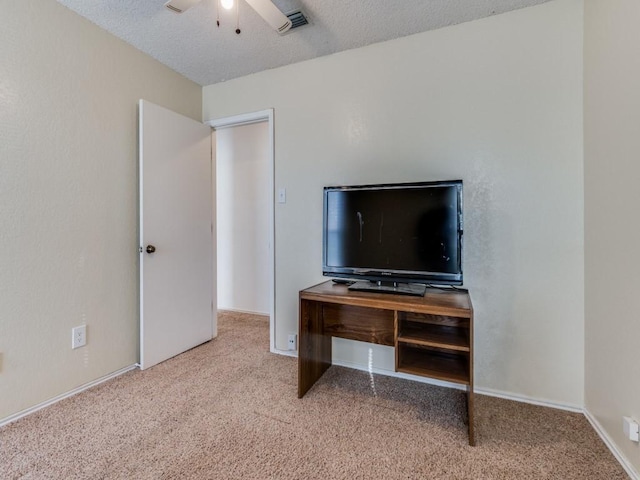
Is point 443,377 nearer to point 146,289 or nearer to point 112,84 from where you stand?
point 146,289

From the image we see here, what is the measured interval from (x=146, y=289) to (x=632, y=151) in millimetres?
2942

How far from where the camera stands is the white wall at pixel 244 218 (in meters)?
3.62

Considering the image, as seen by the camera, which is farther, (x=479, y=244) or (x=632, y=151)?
(x=479, y=244)

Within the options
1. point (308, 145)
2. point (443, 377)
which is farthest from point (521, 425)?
point (308, 145)

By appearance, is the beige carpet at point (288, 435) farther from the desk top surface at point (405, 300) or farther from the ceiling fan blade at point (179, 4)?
the ceiling fan blade at point (179, 4)

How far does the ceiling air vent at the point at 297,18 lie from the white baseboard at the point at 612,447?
111 inches

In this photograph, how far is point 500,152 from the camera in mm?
1843

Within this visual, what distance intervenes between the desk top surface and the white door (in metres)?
1.29

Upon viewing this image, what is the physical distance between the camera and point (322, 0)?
1734mm

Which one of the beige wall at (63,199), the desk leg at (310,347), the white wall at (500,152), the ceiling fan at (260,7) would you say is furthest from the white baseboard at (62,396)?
the ceiling fan at (260,7)

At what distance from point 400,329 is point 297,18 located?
6.68 ft

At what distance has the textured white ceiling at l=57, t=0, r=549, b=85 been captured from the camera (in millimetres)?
1779

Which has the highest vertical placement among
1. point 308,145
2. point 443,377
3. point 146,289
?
point 308,145

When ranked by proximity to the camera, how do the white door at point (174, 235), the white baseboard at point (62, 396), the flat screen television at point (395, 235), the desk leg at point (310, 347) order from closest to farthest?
1. the white baseboard at point (62, 396)
2. the flat screen television at point (395, 235)
3. the desk leg at point (310, 347)
4. the white door at point (174, 235)
